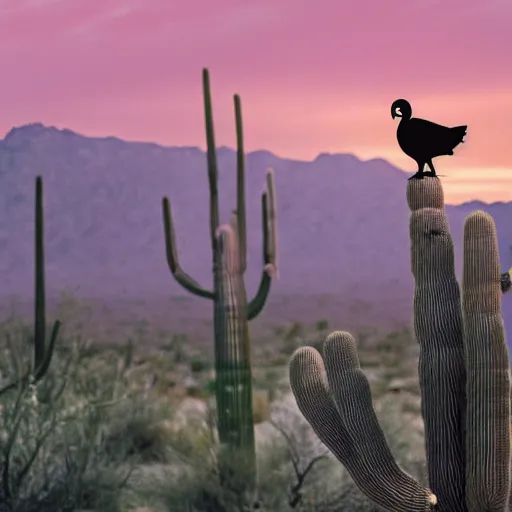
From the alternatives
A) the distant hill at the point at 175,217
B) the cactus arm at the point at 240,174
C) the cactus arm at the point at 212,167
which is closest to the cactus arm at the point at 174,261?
the cactus arm at the point at 212,167

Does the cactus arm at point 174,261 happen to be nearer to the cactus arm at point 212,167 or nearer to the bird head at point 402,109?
the cactus arm at point 212,167

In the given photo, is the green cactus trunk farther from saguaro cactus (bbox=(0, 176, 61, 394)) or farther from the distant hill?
the distant hill

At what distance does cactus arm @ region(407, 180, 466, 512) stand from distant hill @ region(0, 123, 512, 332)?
54.1 metres

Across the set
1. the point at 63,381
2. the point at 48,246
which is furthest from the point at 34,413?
the point at 48,246

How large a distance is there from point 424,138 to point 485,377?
130 centimetres

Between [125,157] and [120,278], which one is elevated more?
[125,157]

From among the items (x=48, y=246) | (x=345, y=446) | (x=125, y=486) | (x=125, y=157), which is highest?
(x=125, y=157)

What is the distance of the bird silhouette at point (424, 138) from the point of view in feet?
20.1

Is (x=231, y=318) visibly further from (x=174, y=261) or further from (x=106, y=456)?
(x=106, y=456)

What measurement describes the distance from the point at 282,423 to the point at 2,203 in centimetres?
7217

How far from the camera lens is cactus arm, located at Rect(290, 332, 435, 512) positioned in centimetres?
634

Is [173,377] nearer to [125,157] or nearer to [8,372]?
[8,372]

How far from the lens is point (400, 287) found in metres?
69.3

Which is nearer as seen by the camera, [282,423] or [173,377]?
[282,423]
